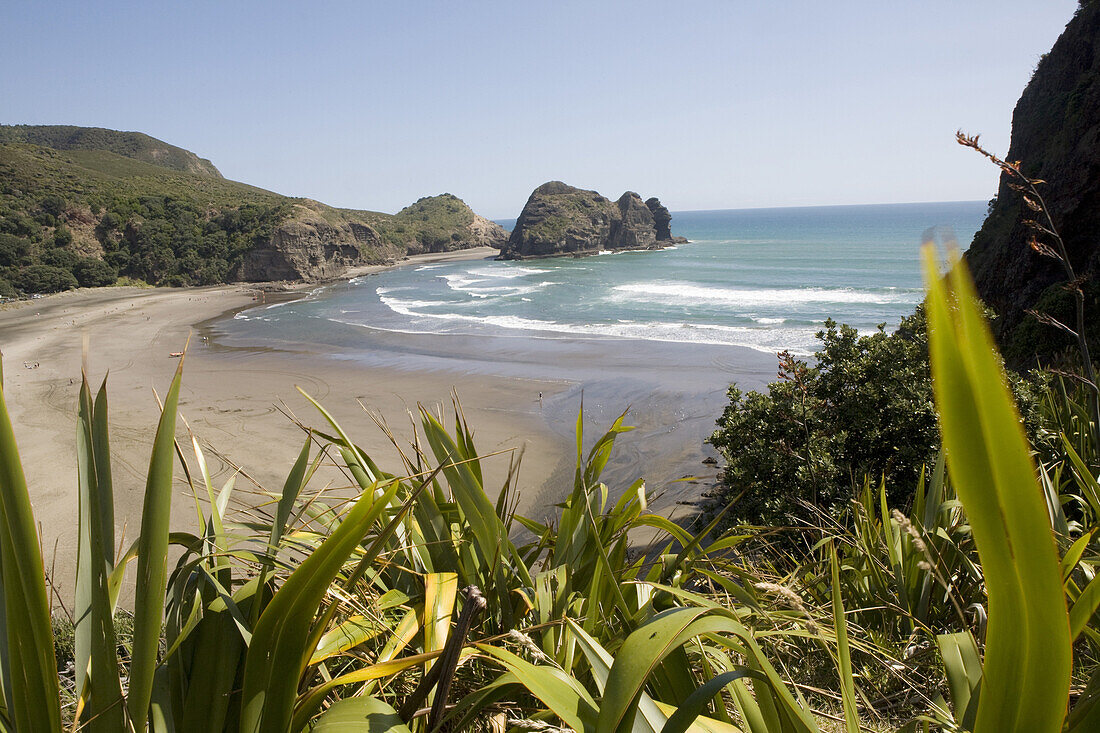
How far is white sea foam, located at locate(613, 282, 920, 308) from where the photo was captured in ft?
109

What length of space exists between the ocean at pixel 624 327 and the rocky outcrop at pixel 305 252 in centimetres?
625

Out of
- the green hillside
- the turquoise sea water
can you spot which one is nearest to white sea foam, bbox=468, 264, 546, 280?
the turquoise sea water

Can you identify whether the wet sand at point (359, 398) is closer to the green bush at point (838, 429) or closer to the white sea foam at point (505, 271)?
the green bush at point (838, 429)

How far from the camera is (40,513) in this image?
10.6 metres

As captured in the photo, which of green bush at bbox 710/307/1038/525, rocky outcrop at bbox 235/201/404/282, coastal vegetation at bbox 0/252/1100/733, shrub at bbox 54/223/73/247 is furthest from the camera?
rocky outcrop at bbox 235/201/404/282

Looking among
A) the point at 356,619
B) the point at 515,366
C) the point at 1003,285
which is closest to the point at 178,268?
the point at 515,366

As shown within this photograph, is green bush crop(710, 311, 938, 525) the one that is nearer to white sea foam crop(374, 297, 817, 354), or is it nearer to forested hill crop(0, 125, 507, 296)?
white sea foam crop(374, 297, 817, 354)

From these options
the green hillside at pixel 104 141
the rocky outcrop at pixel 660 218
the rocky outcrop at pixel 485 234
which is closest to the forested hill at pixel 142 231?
the rocky outcrop at pixel 485 234

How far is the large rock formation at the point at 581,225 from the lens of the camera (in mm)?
80188

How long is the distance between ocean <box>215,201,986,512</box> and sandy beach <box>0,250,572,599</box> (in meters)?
1.27

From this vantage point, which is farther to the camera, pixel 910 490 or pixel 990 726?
pixel 910 490

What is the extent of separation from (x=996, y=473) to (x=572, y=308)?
3427 cm

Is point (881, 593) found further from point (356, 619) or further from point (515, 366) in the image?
point (515, 366)

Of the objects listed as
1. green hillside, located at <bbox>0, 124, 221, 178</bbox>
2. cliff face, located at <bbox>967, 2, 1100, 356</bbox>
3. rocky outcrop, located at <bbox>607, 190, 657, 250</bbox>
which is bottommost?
cliff face, located at <bbox>967, 2, 1100, 356</bbox>
